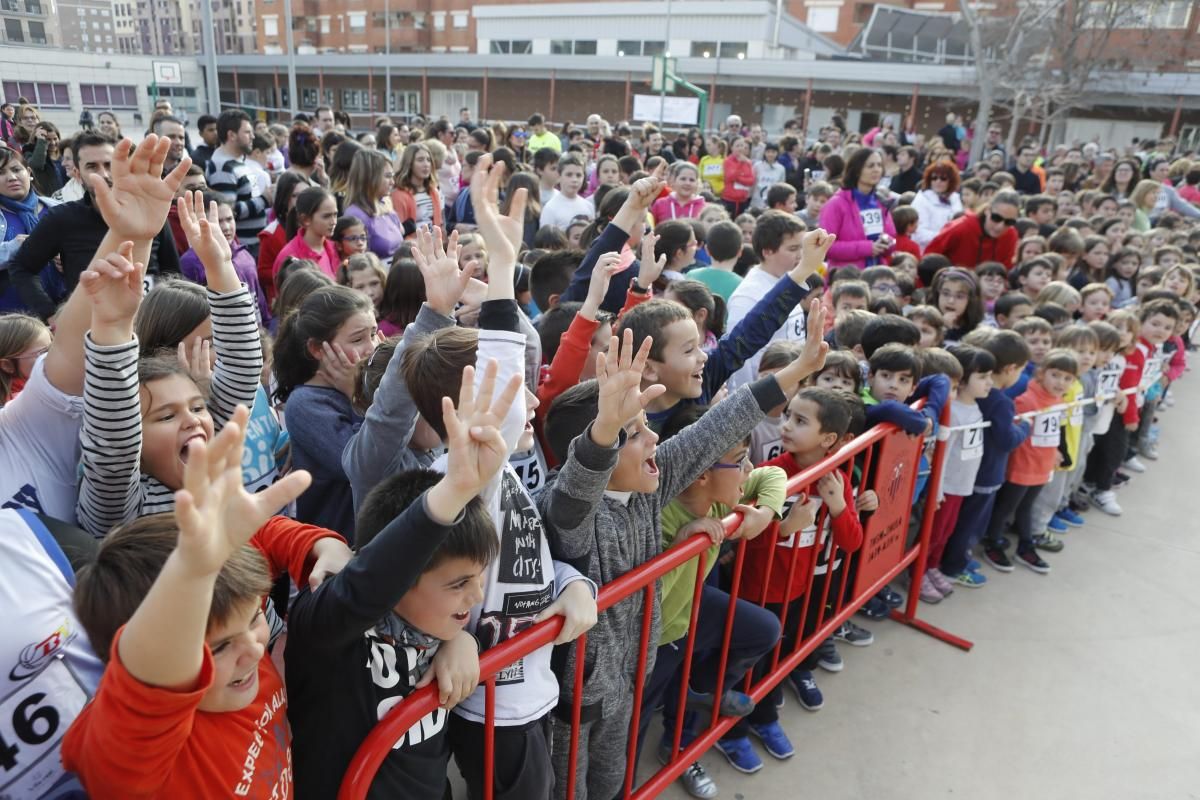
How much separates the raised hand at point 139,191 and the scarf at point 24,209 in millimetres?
3815

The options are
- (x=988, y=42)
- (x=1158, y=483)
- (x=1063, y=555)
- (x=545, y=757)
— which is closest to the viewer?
(x=545, y=757)

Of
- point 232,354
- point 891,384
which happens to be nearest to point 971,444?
point 891,384

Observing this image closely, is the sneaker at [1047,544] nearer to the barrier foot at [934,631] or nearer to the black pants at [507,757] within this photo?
the barrier foot at [934,631]

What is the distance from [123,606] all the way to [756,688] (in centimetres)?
238

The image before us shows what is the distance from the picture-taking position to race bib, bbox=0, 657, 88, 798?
1.34m

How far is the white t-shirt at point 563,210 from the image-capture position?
7020 mm

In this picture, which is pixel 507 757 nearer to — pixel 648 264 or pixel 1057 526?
pixel 648 264

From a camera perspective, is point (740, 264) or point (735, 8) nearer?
point (740, 264)

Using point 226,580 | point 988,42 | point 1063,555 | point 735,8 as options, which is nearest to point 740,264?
point 1063,555

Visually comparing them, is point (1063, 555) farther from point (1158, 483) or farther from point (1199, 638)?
point (1158, 483)

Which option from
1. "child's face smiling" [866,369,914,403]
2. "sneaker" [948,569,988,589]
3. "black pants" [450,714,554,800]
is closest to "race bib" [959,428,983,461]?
"child's face smiling" [866,369,914,403]

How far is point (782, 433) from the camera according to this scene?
10.4 feet

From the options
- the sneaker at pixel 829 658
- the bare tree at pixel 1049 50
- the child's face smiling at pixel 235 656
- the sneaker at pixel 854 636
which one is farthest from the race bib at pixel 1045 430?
the bare tree at pixel 1049 50

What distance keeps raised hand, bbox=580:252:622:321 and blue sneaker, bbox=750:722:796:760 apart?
5.97 feet
